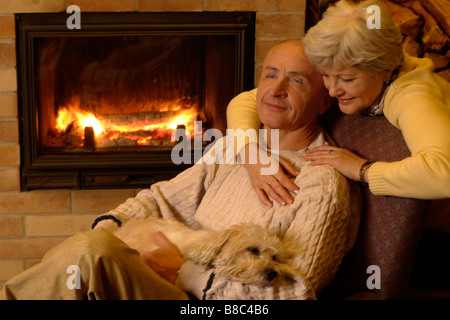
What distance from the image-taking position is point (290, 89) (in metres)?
1.47

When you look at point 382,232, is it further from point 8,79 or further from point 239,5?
point 8,79

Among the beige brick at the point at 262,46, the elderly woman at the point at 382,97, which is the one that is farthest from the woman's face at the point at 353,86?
the beige brick at the point at 262,46

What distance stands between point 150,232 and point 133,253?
10.7 inches

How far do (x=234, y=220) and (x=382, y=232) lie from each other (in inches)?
17.3

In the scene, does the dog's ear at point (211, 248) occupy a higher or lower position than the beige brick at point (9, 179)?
lower

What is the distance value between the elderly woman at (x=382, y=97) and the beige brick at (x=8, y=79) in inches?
57.6

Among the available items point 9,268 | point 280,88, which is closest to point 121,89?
point 9,268

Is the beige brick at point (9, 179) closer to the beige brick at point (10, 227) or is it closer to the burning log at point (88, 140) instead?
the beige brick at point (10, 227)

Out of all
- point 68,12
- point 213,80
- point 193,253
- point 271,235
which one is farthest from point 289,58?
point 68,12

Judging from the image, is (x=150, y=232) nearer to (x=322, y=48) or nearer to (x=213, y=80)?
(x=322, y=48)

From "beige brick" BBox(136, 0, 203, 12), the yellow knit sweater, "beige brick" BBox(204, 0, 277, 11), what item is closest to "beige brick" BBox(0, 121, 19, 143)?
"beige brick" BBox(136, 0, 203, 12)

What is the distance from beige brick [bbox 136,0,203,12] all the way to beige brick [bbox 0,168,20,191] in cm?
100

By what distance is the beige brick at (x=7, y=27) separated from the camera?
2195mm

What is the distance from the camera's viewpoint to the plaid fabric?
49.6 inches
